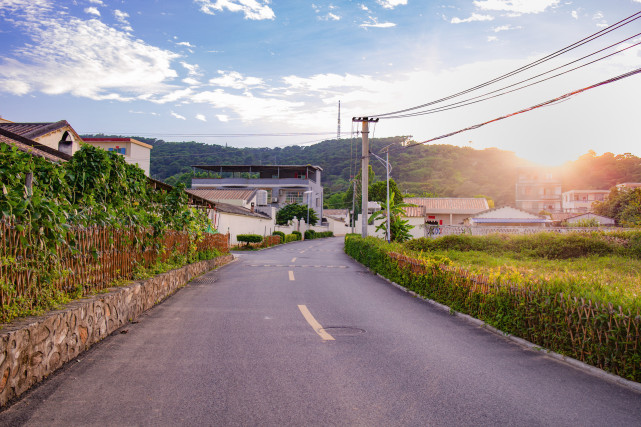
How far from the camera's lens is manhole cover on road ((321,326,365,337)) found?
765cm

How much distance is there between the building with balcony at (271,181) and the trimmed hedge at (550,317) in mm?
62658

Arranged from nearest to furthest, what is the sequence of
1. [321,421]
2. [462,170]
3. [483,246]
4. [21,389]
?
[321,421]
[21,389]
[483,246]
[462,170]

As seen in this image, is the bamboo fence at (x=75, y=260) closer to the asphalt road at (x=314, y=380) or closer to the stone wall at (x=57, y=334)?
the stone wall at (x=57, y=334)

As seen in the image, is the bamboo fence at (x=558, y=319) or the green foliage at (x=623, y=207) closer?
the bamboo fence at (x=558, y=319)

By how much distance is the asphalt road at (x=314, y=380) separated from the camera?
422 centimetres

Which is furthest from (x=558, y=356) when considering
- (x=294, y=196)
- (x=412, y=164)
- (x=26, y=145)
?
(x=412, y=164)

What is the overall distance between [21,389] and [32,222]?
204 centimetres

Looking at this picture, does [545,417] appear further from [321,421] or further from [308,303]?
[308,303]

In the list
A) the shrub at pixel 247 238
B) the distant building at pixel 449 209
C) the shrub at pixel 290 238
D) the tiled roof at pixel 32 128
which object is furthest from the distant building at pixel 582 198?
the tiled roof at pixel 32 128

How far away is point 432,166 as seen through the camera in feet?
301

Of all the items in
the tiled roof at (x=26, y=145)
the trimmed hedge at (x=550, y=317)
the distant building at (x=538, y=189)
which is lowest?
the trimmed hedge at (x=550, y=317)

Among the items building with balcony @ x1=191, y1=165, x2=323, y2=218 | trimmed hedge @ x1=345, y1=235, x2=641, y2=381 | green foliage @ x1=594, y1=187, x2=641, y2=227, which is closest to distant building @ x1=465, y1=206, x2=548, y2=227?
green foliage @ x1=594, y1=187, x2=641, y2=227

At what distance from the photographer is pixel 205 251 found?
20.0 meters

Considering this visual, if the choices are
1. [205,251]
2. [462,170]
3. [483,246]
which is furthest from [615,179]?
[205,251]
